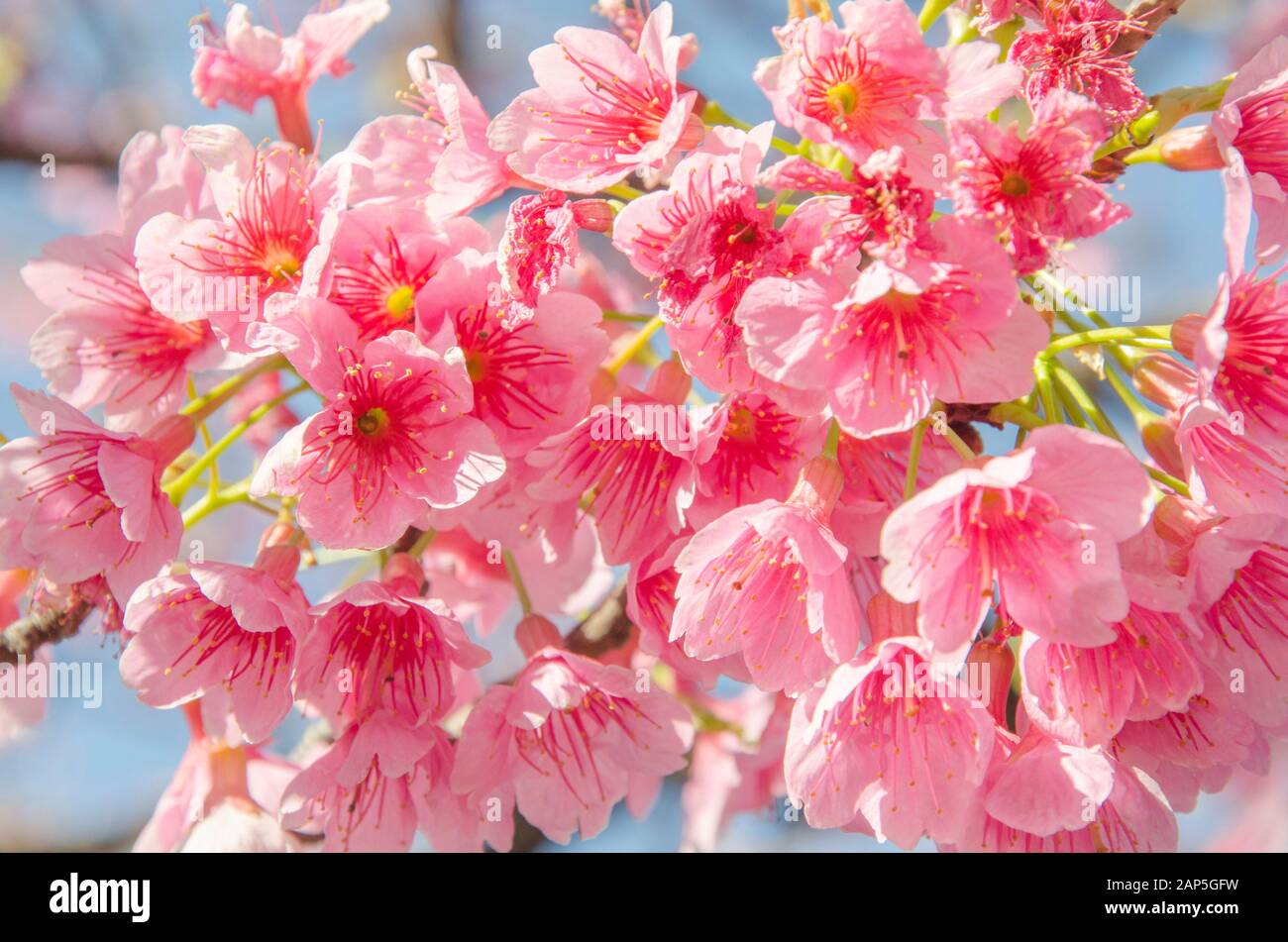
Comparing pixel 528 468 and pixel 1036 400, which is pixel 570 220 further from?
pixel 1036 400

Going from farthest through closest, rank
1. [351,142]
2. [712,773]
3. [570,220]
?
[712,773]
[351,142]
[570,220]

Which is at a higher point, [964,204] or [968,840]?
[964,204]

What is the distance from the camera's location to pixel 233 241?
7.20ft

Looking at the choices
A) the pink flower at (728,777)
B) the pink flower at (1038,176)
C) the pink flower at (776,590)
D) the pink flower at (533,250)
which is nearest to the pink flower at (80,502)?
the pink flower at (533,250)

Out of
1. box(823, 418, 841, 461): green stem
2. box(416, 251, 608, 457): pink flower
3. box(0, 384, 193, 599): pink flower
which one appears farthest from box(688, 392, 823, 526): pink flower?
box(0, 384, 193, 599): pink flower

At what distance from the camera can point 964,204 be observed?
172 centimetres

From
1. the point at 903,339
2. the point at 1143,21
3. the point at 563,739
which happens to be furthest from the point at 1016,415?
the point at 563,739

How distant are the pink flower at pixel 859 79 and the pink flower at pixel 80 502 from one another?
1426 millimetres

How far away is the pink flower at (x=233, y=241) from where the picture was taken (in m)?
2.12

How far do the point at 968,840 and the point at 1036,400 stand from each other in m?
0.86

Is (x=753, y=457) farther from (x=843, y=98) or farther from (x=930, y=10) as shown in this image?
(x=930, y=10)

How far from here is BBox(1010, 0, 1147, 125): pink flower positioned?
1956mm

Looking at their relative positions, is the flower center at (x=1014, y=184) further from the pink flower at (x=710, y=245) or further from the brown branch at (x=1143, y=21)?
the brown branch at (x=1143, y=21)

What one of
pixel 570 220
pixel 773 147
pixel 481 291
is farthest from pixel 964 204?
pixel 481 291
